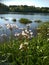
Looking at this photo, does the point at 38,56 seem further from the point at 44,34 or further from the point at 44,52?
the point at 44,34

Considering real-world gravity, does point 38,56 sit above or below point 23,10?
above

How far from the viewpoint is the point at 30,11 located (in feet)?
113

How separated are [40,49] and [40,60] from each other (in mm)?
678

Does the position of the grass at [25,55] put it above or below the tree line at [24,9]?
above

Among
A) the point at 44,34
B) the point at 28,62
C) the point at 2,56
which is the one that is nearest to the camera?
the point at 28,62

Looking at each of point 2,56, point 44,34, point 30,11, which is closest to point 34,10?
point 30,11

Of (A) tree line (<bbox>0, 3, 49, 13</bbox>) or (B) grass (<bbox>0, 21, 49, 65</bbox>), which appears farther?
(A) tree line (<bbox>0, 3, 49, 13</bbox>)

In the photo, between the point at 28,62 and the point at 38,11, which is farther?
the point at 38,11

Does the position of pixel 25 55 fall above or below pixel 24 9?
above

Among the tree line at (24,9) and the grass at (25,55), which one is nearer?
the grass at (25,55)

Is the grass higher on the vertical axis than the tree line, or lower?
higher

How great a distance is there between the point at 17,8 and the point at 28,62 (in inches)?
1122

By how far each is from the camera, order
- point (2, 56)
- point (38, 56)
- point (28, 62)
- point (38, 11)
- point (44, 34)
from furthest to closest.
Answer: point (38, 11) → point (44, 34) → point (2, 56) → point (38, 56) → point (28, 62)

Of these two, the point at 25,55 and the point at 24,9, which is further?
the point at 24,9
